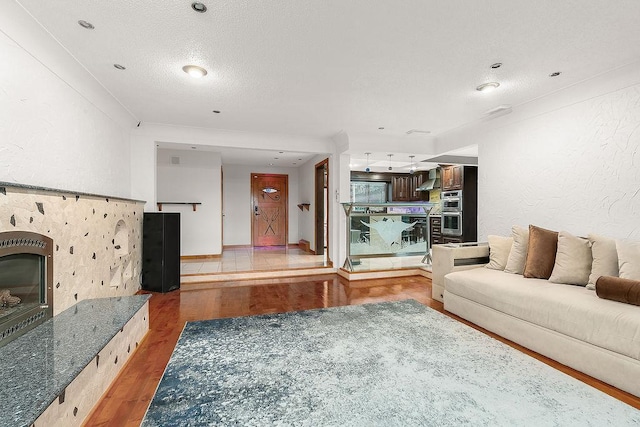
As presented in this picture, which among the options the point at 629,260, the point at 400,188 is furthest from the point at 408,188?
the point at 629,260

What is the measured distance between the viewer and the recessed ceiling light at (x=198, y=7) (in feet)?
6.07

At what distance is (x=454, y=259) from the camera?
3.54m

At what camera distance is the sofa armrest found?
3.55 meters

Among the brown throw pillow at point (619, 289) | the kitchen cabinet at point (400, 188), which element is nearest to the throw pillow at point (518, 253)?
the brown throw pillow at point (619, 289)

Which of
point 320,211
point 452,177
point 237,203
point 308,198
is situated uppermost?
point 452,177

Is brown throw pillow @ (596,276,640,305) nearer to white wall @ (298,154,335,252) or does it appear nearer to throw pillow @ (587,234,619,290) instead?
throw pillow @ (587,234,619,290)

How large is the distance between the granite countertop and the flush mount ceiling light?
7.12 feet

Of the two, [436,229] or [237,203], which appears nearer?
[436,229]

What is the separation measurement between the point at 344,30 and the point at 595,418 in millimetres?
2848

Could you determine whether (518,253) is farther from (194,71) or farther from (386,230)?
(194,71)

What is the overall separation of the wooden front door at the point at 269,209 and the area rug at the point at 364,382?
5391mm

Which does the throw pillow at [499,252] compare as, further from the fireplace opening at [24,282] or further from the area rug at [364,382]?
the fireplace opening at [24,282]

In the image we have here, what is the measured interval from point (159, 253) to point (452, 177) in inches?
249

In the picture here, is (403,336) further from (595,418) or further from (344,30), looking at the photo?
(344,30)
